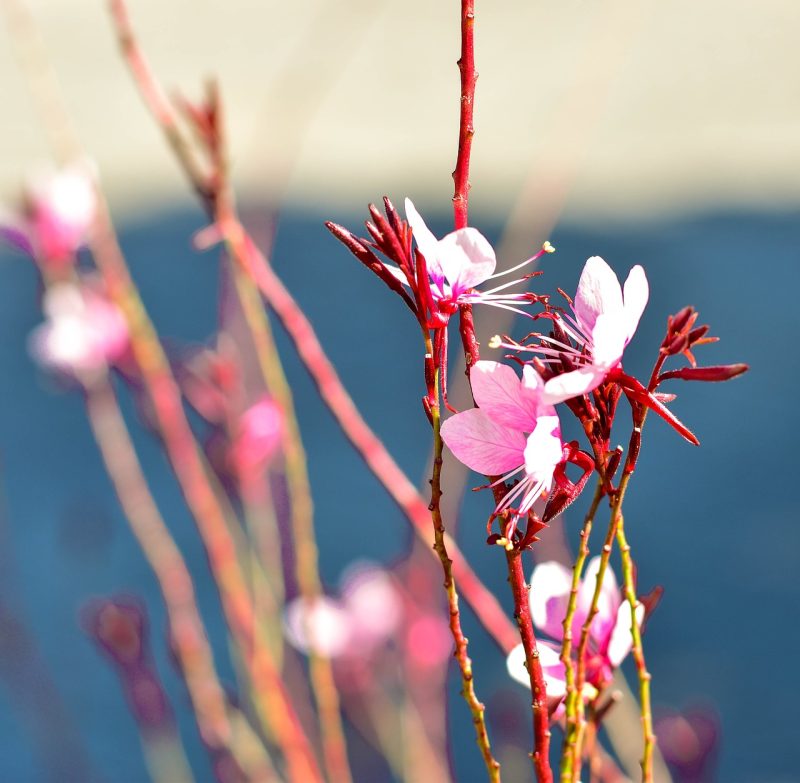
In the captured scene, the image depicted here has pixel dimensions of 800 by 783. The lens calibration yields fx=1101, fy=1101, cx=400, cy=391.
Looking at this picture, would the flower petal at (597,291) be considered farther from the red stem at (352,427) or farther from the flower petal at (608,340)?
the red stem at (352,427)

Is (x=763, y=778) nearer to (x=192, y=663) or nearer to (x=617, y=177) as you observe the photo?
(x=192, y=663)

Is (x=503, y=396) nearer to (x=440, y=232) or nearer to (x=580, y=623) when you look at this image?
(x=580, y=623)

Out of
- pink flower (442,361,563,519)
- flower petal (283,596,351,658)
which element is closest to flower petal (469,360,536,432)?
pink flower (442,361,563,519)

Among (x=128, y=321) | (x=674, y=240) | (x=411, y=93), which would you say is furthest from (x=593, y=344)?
(x=411, y=93)

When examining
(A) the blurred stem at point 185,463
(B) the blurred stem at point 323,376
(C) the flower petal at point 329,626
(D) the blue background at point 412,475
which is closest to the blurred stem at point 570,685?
(B) the blurred stem at point 323,376

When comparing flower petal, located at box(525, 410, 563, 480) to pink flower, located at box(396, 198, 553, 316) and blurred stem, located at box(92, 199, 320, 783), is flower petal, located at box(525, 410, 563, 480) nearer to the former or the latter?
pink flower, located at box(396, 198, 553, 316)

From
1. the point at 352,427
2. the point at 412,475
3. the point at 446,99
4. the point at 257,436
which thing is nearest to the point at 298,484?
the point at 352,427
